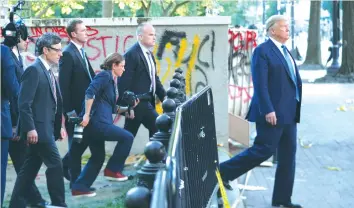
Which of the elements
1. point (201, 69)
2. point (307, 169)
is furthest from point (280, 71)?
point (201, 69)

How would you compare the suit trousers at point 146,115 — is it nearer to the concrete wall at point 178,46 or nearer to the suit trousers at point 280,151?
the suit trousers at point 280,151

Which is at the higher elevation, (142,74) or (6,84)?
(6,84)

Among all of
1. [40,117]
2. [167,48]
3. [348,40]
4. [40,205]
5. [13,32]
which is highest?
[13,32]

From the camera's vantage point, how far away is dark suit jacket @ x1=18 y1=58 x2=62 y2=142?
680 centimetres

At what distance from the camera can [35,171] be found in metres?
7.21

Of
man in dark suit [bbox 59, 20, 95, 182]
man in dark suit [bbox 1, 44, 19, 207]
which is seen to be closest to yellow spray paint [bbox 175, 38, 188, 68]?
man in dark suit [bbox 59, 20, 95, 182]

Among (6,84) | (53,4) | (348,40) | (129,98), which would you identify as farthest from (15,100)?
(348,40)

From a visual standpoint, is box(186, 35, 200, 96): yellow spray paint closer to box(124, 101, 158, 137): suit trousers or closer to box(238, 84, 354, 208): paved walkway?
box(238, 84, 354, 208): paved walkway

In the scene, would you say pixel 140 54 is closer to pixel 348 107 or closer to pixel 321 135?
pixel 321 135

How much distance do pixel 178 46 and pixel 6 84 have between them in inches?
180

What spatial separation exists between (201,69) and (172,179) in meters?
8.05

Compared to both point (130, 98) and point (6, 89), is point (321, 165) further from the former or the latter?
point (6, 89)

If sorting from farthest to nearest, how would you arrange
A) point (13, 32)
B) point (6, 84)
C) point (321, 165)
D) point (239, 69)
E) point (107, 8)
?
1. point (107, 8)
2. point (239, 69)
3. point (321, 165)
4. point (13, 32)
5. point (6, 84)

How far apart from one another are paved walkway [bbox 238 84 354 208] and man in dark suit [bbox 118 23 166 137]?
147 centimetres
